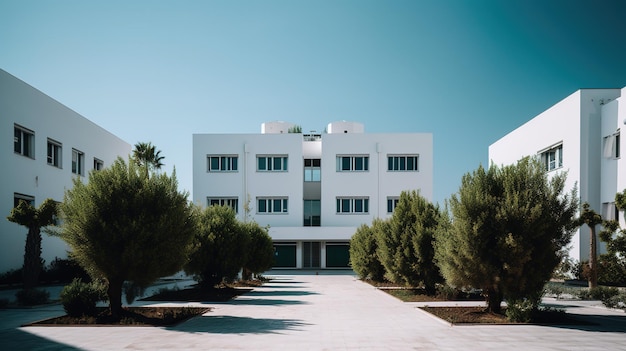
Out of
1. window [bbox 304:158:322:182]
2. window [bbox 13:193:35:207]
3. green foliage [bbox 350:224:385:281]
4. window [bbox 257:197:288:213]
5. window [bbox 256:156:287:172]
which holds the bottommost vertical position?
green foliage [bbox 350:224:385:281]

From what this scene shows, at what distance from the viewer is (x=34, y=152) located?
2944 centimetres

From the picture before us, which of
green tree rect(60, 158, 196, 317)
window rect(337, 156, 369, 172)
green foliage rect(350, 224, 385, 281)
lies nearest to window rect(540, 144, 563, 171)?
green foliage rect(350, 224, 385, 281)

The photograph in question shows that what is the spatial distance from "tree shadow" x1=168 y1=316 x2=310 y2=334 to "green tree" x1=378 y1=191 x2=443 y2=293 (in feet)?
26.4

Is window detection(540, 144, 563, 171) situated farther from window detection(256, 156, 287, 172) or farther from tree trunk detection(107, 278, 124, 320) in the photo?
tree trunk detection(107, 278, 124, 320)

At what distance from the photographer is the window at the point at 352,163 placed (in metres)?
50.2

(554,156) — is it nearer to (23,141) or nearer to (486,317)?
(486,317)

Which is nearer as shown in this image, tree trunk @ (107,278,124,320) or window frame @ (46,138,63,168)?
tree trunk @ (107,278,124,320)

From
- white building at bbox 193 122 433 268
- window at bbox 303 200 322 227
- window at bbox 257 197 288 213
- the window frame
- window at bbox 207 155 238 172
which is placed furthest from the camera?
window at bbox 303 200 322 227

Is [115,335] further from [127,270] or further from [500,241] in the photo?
[500,241]

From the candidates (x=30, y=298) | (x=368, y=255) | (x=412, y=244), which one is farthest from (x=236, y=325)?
(x=368, y=255)

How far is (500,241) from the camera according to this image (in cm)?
1464

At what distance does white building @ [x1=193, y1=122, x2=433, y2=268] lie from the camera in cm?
4975

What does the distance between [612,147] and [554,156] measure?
20.5ft

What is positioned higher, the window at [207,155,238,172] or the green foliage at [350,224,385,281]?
the window at [207,155,238,172]
